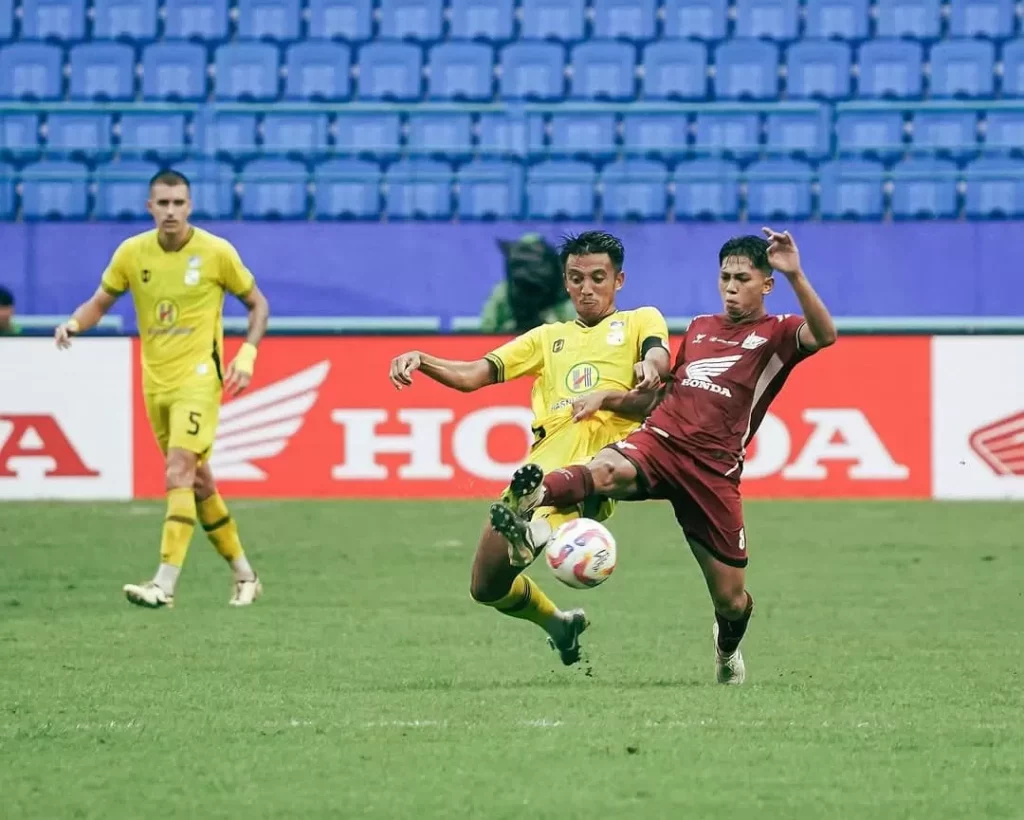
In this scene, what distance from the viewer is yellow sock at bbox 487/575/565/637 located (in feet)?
25.1

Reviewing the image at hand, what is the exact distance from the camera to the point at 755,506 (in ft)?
50.8

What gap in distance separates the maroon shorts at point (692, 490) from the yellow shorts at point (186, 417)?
330cm

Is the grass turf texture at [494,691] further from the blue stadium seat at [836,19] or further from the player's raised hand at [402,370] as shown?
the blue stadium seat at [836,19]

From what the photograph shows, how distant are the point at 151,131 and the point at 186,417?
10.6 m

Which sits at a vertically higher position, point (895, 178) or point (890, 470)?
point (895, 178)

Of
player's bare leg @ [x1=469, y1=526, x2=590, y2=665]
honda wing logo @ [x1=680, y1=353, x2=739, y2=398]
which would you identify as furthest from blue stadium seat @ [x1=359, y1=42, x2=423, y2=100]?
honda wing logo @ [x1=680, y1=353, x2=739, y2=398]

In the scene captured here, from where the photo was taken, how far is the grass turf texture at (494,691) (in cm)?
523

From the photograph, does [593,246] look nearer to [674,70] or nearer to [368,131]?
[368,131]

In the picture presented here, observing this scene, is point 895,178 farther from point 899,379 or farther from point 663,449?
point 663,449

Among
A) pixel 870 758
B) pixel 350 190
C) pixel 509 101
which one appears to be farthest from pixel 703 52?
pixel 870 758

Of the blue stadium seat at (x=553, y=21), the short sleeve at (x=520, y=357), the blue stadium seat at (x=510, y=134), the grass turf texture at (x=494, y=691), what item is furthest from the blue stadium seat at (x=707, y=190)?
the short sleeve at (x=520, y=357)

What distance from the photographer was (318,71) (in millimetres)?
20750

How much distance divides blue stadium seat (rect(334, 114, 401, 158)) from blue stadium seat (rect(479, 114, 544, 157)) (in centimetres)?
88

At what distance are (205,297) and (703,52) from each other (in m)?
11.4
